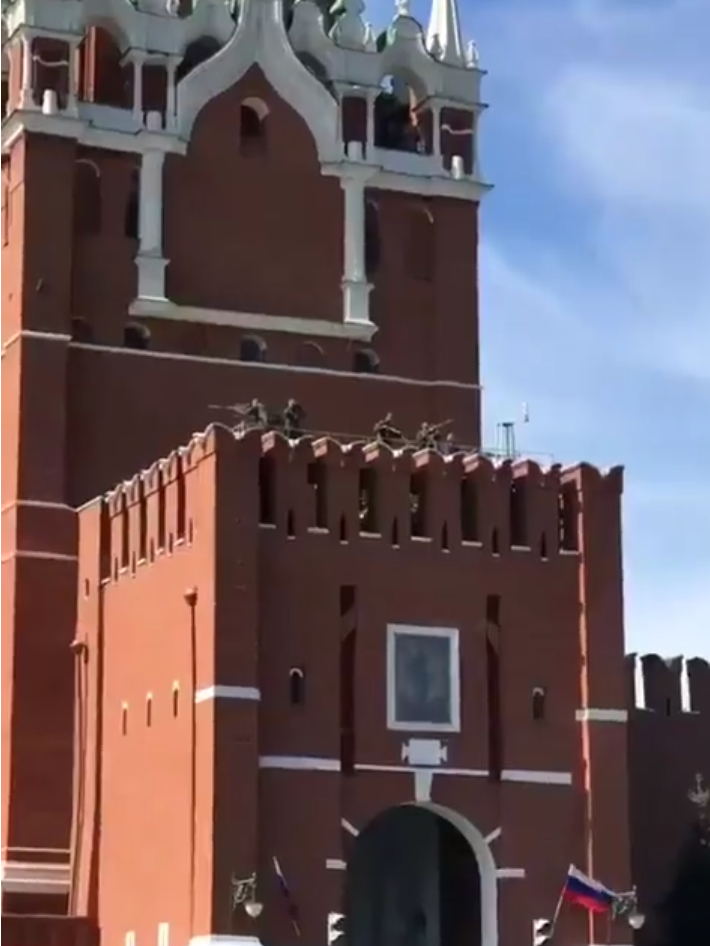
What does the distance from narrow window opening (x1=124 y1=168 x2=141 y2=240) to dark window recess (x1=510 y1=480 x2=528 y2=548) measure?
8.77m

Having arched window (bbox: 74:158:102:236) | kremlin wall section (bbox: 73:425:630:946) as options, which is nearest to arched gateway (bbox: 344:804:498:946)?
kremlin wall section (bbox: 73:425:630:946)

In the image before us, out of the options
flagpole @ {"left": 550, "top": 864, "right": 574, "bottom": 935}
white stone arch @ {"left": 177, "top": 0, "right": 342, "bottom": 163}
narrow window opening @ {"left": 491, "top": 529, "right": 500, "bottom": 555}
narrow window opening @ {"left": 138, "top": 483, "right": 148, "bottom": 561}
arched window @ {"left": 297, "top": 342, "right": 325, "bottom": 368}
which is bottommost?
flagpole @ {"left": 550, "top": 864, "right": 574, "bottom": 935}

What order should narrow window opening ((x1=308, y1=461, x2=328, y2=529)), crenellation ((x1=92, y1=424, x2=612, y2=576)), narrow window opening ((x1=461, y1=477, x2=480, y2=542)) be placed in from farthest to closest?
narrow window opening ((x1=461, y1=477, x2=480, y2=542))
narrow window opening ((x1=308, y1=461, x2=328, y2=529))
crenellation ((x1=92, y1=424, x2=612, y2=576))

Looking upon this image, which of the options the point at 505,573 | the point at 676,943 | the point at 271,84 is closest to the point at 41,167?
the point at 271,84

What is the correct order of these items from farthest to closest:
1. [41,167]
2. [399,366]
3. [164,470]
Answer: [399,366], [41,167], [164,470]

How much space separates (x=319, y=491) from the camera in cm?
3278

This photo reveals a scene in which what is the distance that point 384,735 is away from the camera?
32312 millimetres

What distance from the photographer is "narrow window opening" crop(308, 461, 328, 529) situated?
107 feet

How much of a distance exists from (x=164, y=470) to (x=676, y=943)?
12.4 metres

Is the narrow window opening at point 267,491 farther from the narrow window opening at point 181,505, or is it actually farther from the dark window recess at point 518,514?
the dark window recess at point 518,514

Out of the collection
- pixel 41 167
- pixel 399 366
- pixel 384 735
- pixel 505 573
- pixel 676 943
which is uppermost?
pixel 41 167

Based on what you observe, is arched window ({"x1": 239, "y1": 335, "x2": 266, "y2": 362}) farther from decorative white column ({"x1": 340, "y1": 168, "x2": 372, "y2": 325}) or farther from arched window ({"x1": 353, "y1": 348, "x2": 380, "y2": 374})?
arched window ({"x1": 353, "y1": 348, "x2": 380, "y2": 374})

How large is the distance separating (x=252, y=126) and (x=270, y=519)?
10.2m

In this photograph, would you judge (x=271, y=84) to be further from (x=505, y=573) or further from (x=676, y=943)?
(x=676, y=943)
